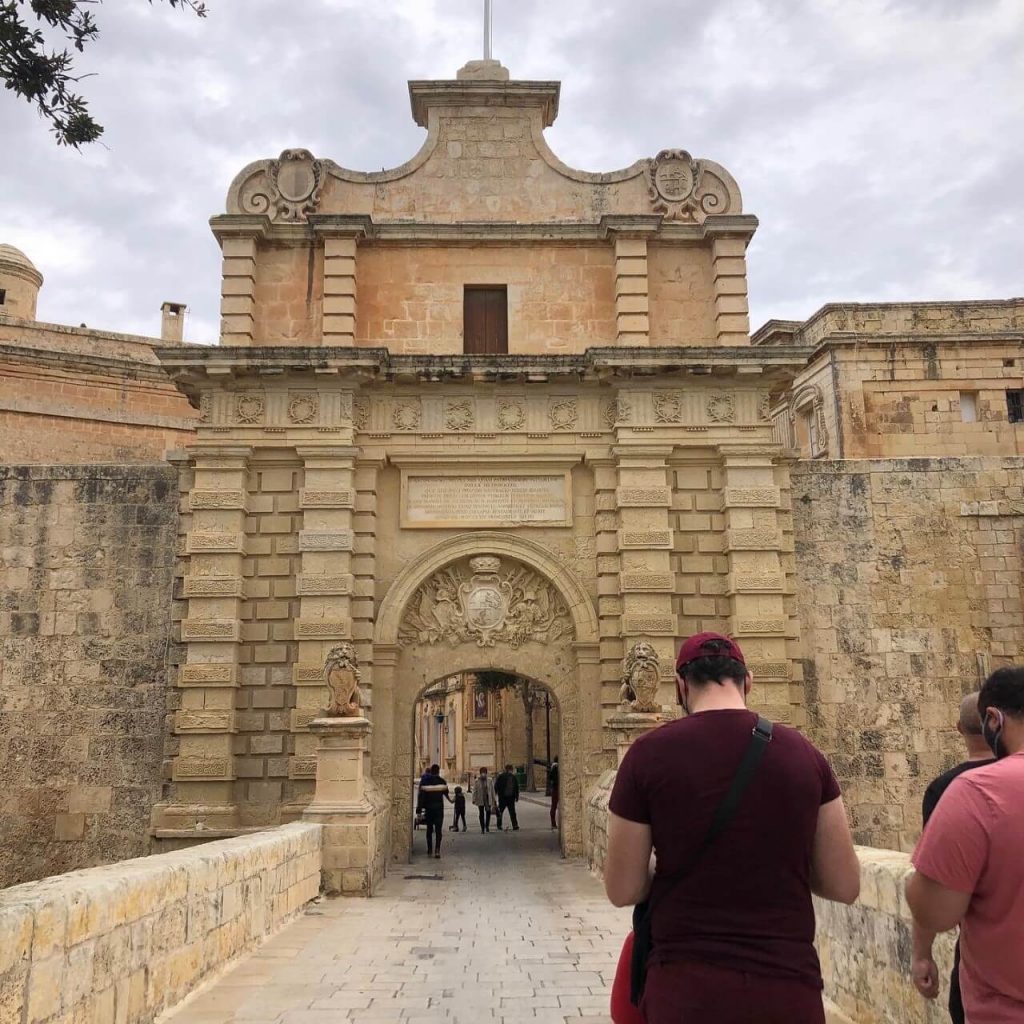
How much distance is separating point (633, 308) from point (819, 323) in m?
9.21

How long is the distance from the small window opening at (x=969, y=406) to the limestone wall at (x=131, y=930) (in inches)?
724

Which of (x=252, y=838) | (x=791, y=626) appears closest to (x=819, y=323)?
(x=791, y=626)

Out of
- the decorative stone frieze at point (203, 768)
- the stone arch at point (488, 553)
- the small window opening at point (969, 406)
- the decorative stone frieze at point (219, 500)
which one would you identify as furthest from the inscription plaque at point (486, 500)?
the small window opening at point (969, 406)

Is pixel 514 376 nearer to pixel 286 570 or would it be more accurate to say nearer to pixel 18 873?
pixel 286 570

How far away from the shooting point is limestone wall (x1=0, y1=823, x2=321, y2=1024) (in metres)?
3.85

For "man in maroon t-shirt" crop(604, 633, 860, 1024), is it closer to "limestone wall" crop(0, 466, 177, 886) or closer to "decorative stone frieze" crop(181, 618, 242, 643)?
"decorative stone frieze" crop(181, 618, 242, 643)

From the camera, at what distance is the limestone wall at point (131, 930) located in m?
3.85

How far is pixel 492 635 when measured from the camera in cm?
1436

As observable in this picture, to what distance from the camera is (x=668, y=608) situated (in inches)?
543

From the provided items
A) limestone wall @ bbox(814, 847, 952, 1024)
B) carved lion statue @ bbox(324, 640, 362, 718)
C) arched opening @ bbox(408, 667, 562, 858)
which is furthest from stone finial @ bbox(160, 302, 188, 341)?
limestone wall @ bbox(814, 847, 952, 1024)

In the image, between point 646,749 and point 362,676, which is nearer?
point 646,749

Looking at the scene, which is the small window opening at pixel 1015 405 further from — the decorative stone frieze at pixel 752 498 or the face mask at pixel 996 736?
the face mask at pixel 996 736

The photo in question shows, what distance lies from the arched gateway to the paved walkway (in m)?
2.23

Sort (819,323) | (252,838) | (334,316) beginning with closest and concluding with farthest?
1. (252,838)
2. (334,316)
3. (819,323)
